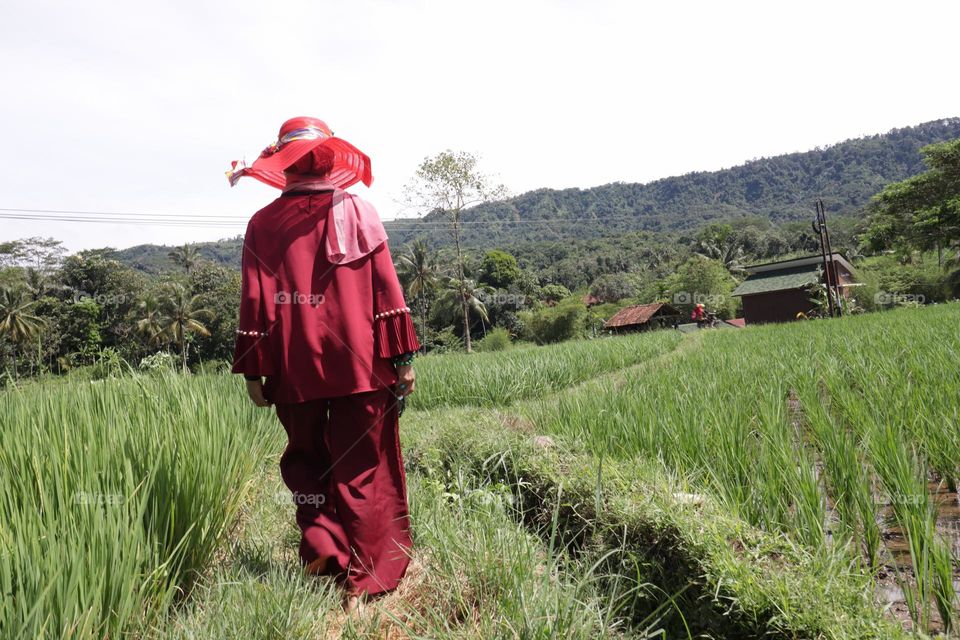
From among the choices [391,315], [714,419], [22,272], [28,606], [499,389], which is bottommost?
[499,389]

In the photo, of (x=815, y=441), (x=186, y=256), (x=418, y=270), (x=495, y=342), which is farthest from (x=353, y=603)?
(x=186, y=256)

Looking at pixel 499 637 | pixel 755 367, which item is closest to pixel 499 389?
pixel 755 367

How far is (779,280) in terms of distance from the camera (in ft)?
98.0

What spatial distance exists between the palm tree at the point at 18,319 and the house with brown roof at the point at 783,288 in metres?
32.3

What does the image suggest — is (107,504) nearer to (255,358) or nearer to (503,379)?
(255,358)

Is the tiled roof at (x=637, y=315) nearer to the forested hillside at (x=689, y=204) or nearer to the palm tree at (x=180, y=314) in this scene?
the palm tree at (x=180, y=314)

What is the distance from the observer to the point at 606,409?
335 cm

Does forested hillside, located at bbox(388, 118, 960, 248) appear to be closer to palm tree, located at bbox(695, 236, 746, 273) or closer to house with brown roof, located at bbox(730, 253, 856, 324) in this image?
palm tree, located at bbox(695, 236, 746, 273)

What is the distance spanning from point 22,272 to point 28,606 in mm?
40601

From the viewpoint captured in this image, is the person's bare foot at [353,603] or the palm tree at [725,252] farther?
the palm tree at [725,252]

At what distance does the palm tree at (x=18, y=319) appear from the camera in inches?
923

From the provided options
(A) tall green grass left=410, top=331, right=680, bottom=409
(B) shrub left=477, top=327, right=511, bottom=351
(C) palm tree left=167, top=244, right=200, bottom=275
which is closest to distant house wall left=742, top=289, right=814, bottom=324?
(B) shrub left=477, top=327, right=511, bottom=351

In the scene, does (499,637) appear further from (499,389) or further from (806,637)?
(499,389)

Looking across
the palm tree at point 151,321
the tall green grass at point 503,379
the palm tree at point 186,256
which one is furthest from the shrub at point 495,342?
the tall green grass at point 503,379
